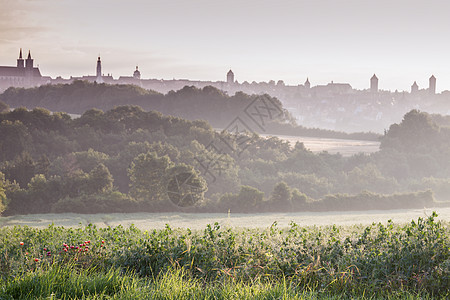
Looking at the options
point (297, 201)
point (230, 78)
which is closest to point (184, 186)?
point (297, 201)

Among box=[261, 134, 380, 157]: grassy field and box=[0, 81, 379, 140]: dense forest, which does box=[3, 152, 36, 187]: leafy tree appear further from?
box=[261, 134, 380, 157]: grassy field

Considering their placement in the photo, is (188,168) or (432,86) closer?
(188,168)

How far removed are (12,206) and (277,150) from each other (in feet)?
80.8

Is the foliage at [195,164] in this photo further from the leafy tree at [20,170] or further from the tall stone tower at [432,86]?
the tall stone tower at [432,86]

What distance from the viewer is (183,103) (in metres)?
48.7

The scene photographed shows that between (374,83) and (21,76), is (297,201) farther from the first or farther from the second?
(374,83)

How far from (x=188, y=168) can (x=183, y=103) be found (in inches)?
952

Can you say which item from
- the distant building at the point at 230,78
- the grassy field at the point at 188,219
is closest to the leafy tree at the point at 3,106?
the grassy field at the point at 188,219

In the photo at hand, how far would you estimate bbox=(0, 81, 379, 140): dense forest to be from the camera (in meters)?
44.1

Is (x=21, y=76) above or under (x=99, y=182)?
above

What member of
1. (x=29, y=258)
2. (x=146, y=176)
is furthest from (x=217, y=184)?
(x=29, y=258)

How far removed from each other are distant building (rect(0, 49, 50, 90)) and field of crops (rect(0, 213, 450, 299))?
41253 millimetres

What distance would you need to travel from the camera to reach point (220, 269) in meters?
6.04

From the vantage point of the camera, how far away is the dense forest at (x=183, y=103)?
44.1 m
